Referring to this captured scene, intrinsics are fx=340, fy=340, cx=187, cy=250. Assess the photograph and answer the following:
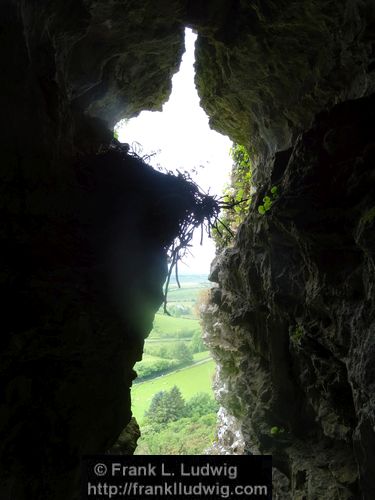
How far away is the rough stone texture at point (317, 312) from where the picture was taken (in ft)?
14.7

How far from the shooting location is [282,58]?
6.26 meters

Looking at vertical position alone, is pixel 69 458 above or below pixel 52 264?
below

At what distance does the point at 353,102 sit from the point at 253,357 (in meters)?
6.07

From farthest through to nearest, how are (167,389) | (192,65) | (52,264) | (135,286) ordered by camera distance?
1. (167,389)
2. (192,65)
3. (135,286)
4. (52,264)

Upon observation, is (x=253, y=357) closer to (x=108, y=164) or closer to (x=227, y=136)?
(x=108, y=164)

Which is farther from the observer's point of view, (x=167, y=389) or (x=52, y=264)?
(x=167, y=389)

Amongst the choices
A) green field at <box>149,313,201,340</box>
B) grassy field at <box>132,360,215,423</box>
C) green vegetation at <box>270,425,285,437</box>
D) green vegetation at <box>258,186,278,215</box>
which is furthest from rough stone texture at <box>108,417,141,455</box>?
green field at <box>149,313,201,340</box>

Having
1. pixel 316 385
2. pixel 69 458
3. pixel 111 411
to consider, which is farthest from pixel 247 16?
pixel 69 458

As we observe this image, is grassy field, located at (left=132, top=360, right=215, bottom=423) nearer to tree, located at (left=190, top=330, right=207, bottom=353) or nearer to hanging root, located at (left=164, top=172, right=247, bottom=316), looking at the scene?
tree, located at (left=190, top=330, right=207, bottom=353)

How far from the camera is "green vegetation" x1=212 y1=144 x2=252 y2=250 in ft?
35.2

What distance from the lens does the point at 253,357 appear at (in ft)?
27.7

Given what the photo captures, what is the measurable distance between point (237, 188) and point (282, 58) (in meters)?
5.40

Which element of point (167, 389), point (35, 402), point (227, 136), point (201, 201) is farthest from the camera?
point (167, 389)

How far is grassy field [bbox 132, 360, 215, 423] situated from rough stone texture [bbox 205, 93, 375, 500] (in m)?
31.0
